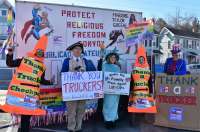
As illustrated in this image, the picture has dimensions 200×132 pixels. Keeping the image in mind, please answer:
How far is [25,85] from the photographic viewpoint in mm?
7895

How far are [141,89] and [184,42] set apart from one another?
2081 inches

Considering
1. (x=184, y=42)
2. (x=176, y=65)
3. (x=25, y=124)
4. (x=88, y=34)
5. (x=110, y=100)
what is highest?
(x=184, y=42)

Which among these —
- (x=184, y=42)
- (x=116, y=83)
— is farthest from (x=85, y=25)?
(x=184, y=42)

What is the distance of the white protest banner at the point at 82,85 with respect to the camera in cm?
843

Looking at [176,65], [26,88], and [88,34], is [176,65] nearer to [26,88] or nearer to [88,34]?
[88,34]

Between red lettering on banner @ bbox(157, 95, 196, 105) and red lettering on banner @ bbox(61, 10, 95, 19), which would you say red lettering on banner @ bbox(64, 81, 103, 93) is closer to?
red lettering on banner @ bbox(157, 95, 196, 105)

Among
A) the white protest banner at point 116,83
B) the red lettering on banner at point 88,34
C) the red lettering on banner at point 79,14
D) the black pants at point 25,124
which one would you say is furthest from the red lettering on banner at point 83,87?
the red lettering on banner at point 79,14

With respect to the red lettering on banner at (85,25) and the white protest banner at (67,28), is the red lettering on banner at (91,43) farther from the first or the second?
the red lettering on banner at (85,25)

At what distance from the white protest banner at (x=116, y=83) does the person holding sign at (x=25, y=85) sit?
62.3 inches

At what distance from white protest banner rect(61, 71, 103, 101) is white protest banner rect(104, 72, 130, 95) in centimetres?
21

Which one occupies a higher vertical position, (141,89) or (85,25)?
(85,25)

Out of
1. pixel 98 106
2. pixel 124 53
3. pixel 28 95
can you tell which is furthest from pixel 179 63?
pixel 28 95

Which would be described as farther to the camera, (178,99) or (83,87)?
(178,99)

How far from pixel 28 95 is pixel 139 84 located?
2.56 m
